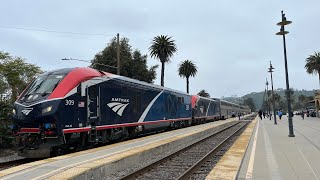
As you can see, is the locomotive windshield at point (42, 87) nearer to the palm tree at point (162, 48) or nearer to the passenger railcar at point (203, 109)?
the passenger railcar at point (203, 109)

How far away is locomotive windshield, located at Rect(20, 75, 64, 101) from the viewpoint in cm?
1390

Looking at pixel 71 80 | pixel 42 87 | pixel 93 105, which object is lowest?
pixel 93 105

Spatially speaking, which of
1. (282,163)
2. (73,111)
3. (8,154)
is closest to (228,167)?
(282,163)

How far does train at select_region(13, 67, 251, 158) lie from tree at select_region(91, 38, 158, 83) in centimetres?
3353

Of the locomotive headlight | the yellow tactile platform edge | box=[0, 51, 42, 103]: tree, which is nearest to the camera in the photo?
the yellow tactile platform edge

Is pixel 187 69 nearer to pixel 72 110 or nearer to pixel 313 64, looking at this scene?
pixel 313 64

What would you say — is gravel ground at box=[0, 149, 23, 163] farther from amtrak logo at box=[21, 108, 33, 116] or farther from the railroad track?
the railroad track

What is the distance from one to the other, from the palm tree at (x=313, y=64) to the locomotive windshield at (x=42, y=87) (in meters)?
61.5

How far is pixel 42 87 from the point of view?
46.7 feet

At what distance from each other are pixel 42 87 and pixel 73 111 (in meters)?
1.52

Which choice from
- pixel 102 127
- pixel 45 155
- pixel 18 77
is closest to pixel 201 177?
pixel 45 155

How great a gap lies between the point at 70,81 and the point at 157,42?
49.5m

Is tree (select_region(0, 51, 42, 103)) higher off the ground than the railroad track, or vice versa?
tree (select_region(0, 51, 42, 103))

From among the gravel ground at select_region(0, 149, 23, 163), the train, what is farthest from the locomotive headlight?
the gravel ground at select_region(0, 149, 23, 163)
